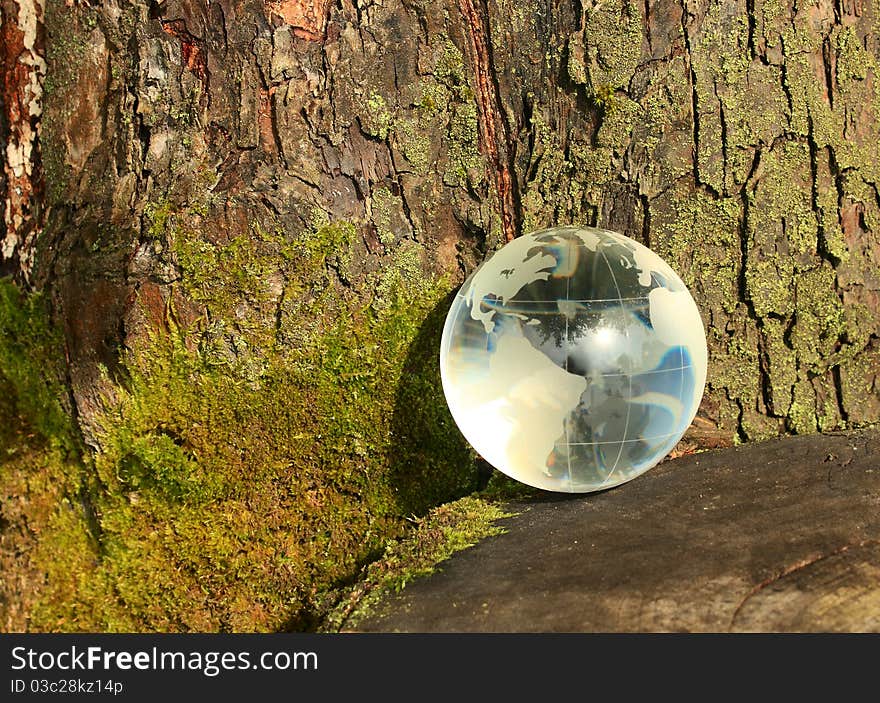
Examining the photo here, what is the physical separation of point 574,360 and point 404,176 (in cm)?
85

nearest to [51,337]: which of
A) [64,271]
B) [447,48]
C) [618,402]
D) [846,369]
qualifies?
[64,271]

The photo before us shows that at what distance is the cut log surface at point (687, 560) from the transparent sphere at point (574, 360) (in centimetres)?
15

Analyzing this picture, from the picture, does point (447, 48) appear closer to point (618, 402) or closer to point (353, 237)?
point (353, 237)

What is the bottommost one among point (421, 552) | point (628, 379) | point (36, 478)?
point (421, 552)

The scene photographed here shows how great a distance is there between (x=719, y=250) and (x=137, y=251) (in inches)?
67.7

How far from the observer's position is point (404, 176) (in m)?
2.36

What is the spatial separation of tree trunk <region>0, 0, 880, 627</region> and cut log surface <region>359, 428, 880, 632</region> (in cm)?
45

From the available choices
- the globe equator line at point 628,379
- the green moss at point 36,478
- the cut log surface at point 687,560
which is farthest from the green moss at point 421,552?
the green moss at point 36,478

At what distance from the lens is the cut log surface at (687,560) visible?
1.53 meters

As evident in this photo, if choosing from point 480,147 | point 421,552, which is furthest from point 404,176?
point 421,552

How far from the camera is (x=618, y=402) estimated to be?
1.87 meters

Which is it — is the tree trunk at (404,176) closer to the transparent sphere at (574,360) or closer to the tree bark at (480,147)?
the tree bark at (480,147)

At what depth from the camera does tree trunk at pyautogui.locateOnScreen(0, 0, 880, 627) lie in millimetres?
2250

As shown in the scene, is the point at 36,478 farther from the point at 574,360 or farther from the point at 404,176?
the point at 574,360
